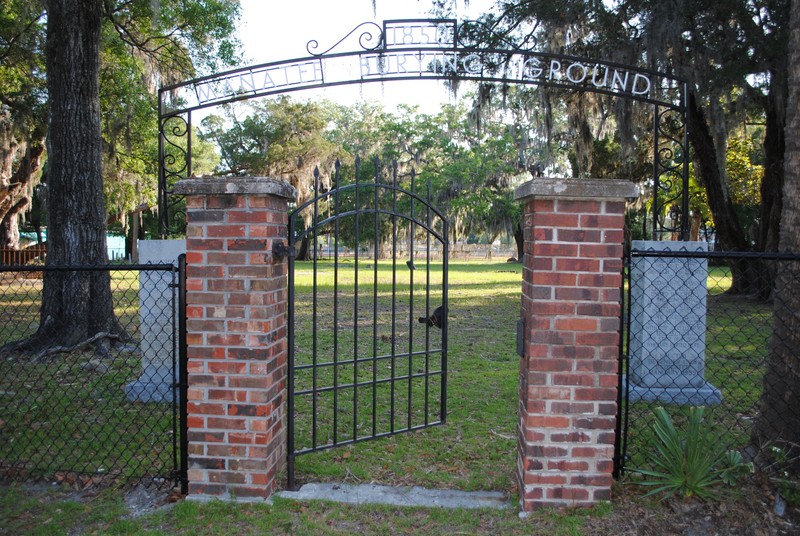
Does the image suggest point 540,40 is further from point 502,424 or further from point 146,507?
point 146,507

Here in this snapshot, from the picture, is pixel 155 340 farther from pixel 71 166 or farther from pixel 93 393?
pixel 71 166

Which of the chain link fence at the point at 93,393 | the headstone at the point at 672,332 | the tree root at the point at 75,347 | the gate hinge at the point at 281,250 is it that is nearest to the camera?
the gate hinge at the point at 281,250

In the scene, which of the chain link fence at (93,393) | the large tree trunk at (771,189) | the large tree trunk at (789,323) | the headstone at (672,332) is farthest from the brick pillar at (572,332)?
the large tree trunk at (771,189)

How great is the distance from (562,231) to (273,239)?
57.8 inches

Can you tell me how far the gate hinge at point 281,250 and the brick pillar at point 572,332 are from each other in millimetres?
1259

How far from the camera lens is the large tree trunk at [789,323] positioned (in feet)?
10.4

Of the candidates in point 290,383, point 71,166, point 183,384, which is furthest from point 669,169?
point 71,166

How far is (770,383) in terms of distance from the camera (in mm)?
3297

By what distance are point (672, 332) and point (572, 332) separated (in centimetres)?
254

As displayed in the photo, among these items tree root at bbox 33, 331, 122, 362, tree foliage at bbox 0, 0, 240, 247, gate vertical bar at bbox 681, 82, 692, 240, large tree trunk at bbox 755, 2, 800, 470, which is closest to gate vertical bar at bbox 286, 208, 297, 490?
large tree trunk at bbox 755, 2, 800, 470

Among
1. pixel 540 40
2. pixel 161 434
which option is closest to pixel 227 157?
pixel 540 40

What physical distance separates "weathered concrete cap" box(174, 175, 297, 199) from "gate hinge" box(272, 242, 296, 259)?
10.8 inches

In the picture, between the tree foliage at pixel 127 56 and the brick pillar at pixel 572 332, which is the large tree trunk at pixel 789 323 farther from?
the tree foliage at pixel 127 56

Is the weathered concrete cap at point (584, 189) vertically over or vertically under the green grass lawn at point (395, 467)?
over
